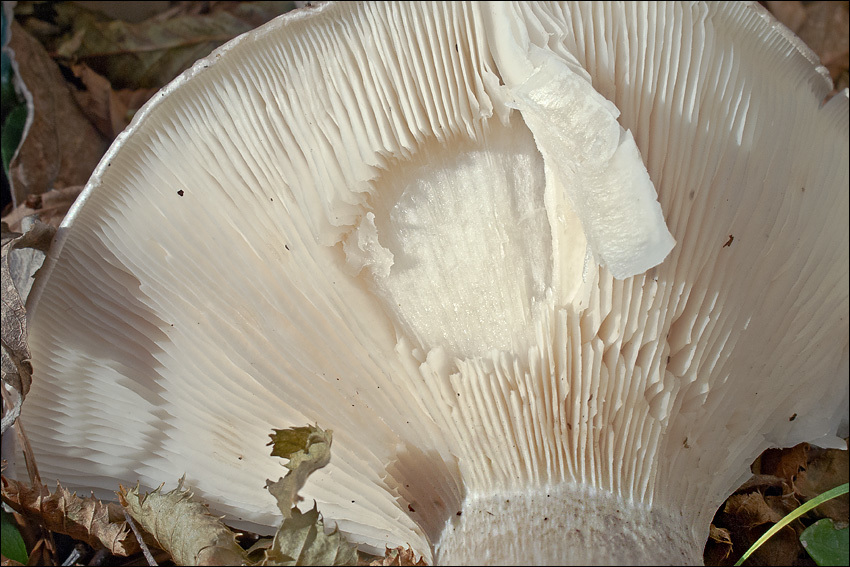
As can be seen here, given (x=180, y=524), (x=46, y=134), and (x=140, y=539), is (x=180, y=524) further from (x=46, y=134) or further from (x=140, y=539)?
(x=46, y=134)

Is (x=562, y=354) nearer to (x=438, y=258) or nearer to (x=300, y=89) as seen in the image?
(x=438, y=258)

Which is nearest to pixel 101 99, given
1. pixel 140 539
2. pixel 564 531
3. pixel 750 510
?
pixel 140 539

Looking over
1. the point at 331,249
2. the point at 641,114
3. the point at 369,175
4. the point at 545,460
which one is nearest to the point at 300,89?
the point at 369,175

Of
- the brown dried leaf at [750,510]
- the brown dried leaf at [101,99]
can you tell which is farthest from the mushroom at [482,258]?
the brown dried leaf at [101,99]

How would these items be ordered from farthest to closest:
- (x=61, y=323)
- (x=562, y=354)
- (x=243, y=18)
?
(x=243, y=18) → (x=61, y=323) → (x=562, y=354)

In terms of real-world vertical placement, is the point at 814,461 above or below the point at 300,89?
below

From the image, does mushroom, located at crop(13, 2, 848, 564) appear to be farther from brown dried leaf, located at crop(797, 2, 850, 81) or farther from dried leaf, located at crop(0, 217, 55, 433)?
brown dried leaf, located at crop(797, 2, 850, 81)
